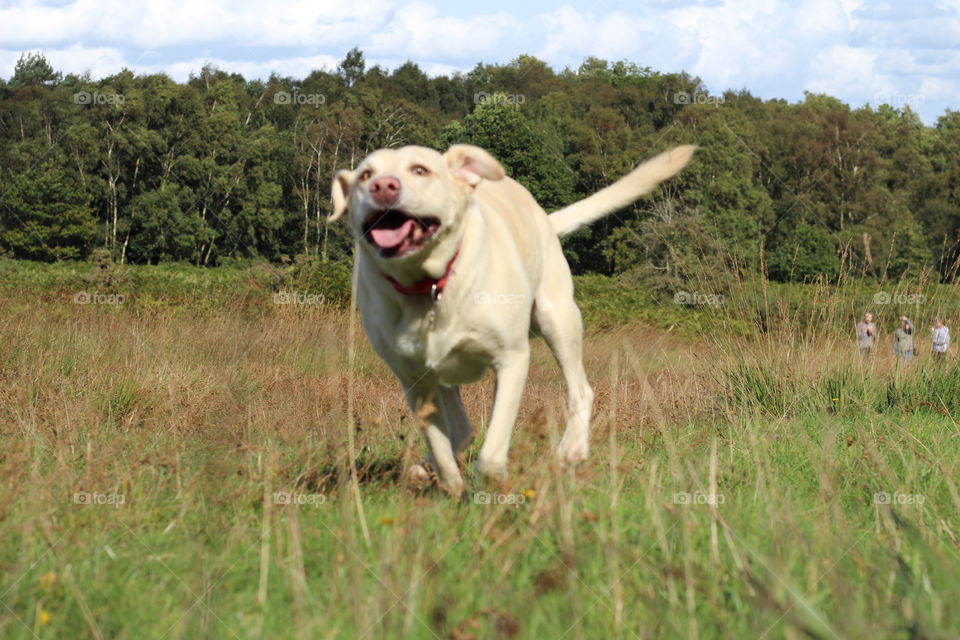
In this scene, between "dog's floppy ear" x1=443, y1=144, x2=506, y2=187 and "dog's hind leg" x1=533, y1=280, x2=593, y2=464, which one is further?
"dog's hind leg" x1=533, y1=280, x2=593, y2=464

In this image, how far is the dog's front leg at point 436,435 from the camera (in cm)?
433

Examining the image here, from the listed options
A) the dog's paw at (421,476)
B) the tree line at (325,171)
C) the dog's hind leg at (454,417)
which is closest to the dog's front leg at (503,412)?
the dog's paw at (421,476)

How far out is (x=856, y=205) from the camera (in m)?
59.5

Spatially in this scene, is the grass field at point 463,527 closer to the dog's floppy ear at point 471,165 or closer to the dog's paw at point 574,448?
the dog's paw at point 574,448

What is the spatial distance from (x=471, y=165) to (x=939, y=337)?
5.75 meters

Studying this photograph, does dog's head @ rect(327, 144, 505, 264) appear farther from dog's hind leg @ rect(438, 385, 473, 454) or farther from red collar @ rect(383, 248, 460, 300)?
dog's hind leg @ rect(438, 385, 473, 454)

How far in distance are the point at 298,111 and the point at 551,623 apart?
54.0 metres

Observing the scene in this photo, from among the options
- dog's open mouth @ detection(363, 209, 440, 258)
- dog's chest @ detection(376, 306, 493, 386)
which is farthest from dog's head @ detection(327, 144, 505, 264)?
dog's chest @ detection(376, 306, 493, 386)

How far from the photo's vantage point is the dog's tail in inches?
241

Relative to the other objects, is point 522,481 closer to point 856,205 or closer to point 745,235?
point 745,235

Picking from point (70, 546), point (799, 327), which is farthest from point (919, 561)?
point (799, 327)

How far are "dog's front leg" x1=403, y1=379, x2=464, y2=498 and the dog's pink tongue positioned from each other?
2.27 feet

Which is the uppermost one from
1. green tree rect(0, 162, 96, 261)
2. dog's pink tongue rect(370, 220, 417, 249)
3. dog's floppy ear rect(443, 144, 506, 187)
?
dog's floppy ear rect(443, 144, 506, 187)

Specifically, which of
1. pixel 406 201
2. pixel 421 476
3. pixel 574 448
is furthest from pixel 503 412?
pixel 406 201
